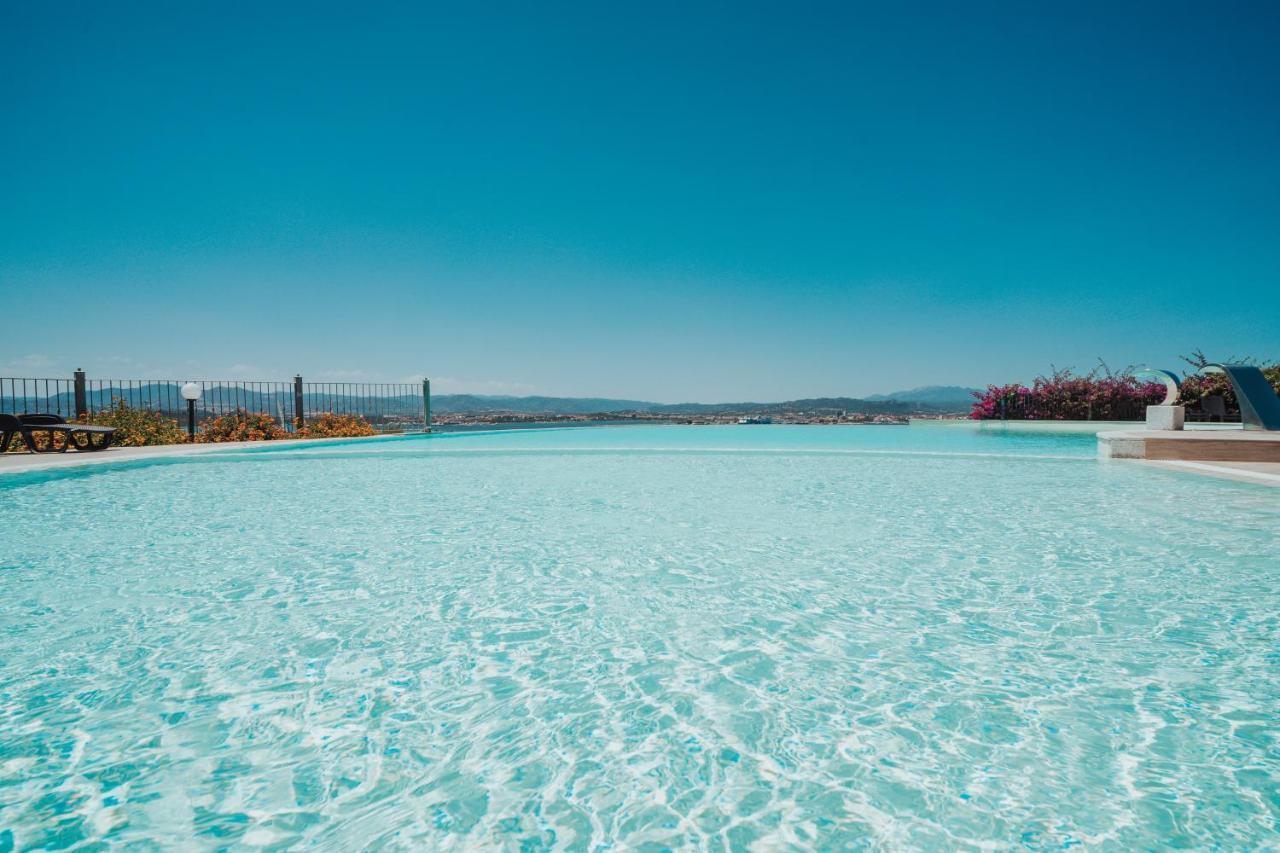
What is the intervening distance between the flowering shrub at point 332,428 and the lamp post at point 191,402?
2.17m

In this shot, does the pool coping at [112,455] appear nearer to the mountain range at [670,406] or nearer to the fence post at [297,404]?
the fence post at [297,404]

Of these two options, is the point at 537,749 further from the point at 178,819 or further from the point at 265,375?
the point at 265,375

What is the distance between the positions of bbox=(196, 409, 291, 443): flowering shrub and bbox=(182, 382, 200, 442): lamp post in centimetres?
23

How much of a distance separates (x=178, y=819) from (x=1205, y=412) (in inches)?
756

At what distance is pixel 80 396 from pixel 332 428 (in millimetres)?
4513

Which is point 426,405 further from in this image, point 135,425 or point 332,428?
point 135,425

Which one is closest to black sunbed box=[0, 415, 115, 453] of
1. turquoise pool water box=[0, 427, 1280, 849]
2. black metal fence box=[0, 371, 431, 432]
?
black metal fence box=[0, 371, 431, 432]

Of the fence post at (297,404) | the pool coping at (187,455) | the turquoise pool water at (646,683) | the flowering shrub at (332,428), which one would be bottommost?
the turquoise pool water at (646,683)

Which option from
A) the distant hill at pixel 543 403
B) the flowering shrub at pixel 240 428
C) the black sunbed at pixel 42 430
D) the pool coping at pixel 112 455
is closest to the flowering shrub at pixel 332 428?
the flowering shrub at pixel 240 428

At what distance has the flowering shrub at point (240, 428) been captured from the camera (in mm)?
12703

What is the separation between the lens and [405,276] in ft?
67.7

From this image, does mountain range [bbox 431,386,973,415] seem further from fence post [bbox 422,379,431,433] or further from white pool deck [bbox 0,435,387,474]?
white pool deck [bbox 0,435,387,474]

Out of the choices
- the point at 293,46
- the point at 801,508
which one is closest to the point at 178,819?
the point at 801,508

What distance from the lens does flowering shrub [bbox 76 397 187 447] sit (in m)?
11.2
